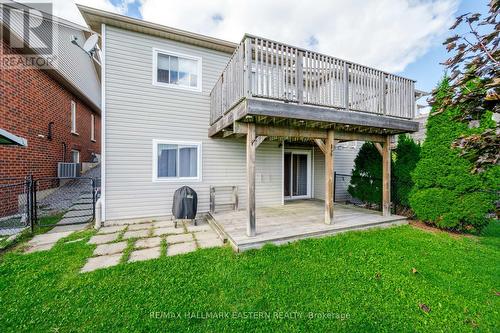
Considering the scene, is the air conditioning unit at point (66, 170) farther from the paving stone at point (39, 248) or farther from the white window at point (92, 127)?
the paving stone at point (39, 248)

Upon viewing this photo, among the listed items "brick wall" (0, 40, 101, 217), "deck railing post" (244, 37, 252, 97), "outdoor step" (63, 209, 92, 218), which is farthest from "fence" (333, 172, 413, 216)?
"brick wall" (0, 40, 101, 217)

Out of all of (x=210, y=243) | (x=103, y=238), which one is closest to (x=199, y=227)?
(x=210, y=243)

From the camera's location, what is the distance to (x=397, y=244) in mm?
4352

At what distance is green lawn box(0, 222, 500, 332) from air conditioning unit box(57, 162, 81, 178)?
552 cm

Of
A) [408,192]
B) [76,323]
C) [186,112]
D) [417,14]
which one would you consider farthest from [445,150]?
[76,323]

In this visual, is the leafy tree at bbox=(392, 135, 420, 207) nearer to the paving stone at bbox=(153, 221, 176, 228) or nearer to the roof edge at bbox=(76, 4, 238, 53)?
the roof edge at bbox=(76, 4, 238, 53)

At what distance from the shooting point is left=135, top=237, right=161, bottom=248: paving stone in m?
4.22

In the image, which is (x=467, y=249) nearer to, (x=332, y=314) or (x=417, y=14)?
(x=332, y=314)

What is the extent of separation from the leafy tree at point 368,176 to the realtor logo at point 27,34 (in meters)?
11.7

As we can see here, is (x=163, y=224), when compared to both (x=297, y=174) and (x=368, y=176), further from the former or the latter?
(x=368, y=176)

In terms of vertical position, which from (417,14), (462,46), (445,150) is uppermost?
(417,14)

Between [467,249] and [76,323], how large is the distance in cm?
675

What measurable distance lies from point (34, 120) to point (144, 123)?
4.13 metres

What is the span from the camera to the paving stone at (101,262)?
3.33 meters
